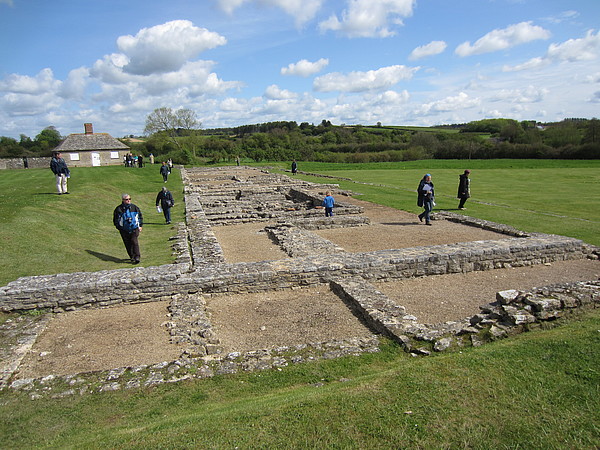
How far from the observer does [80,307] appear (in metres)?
7.87

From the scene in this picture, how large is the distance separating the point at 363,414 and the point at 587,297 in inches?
192

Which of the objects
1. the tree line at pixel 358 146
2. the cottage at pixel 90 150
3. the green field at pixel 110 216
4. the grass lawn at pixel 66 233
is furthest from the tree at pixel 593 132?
the cottage at pixel 90 150

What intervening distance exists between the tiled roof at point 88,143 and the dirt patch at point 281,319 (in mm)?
45391

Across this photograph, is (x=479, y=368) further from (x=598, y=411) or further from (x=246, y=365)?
(x=246, y=365)

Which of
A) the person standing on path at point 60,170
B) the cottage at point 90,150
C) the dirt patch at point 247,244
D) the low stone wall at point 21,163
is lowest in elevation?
the dirt patch at point 247,244

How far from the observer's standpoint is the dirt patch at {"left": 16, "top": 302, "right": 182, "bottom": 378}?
19.4ft

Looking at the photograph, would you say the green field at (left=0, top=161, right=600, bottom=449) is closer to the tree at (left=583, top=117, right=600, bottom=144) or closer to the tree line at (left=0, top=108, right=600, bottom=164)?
the tree line at (left=0, top=108, right=600, bottom=164)

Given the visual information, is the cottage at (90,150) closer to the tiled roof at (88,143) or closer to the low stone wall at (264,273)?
the tiled roof at (88,143)

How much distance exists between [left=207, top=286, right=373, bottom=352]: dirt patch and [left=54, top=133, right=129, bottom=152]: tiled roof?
45391 mm

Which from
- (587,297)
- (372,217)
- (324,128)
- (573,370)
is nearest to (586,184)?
(372,217)

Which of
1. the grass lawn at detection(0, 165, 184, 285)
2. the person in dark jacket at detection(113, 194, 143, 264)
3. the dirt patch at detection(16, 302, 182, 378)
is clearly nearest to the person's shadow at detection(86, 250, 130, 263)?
the grass lawn at detection(0, 165, 184, 285)

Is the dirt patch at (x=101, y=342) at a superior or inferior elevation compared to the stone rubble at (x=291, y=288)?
inferior

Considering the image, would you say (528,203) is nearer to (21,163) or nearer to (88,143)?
(88,143)

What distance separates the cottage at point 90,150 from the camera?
4547cm
